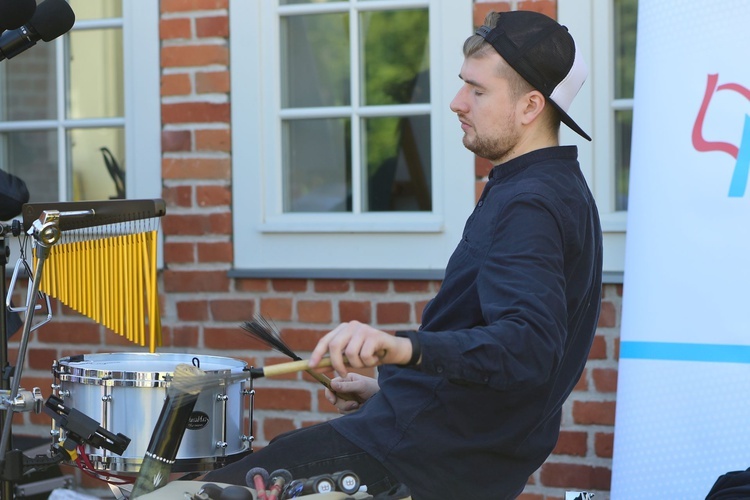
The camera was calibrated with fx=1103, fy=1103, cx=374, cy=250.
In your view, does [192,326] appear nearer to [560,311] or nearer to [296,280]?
[296,280]

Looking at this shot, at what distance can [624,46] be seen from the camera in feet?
11.1

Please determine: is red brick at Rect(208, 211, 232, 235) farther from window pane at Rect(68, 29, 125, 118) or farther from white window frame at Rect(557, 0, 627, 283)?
white window frame at Rect(557, 0, 627, 283)

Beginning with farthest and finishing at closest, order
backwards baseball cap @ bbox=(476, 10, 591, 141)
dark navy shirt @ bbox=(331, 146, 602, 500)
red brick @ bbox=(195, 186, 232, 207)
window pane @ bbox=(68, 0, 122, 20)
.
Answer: window pane @ bbox=(68, 0, 122, 20)
red brick @ bbox=(195, 186, 232, 207)
backwards baseball cap @ bbox=(476, 10, 591, 141)
dark navy shirt @ bbox=(331, 146, 602, 500)

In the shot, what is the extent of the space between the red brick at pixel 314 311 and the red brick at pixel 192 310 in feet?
1.11

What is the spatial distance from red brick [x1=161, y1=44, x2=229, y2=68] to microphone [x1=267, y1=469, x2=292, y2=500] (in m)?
2.01

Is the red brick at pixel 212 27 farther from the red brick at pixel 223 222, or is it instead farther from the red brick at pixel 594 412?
the red brick at pixel 594 412

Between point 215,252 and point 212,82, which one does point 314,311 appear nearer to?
point 215,252

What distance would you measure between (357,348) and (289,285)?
201cm

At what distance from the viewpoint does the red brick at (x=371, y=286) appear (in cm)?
353

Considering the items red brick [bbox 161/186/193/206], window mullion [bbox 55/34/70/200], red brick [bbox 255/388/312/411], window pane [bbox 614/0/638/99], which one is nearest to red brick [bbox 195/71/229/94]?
red brick [bbox 161/186/193/206]

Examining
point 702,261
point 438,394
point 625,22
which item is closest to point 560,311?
point 438,394

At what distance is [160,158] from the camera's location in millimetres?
3754

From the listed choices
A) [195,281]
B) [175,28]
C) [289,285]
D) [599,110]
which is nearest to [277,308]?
[289,285]

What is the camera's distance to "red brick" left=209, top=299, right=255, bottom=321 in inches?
144
